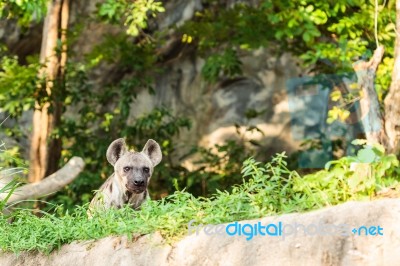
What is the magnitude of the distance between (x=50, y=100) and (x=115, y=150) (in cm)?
377

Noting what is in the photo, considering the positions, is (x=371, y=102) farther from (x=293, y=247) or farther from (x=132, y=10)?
(x=293, y=247)

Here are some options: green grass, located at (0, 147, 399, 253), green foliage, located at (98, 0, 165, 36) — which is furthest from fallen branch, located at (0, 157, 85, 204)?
green foliage, located at (98, 0, 165, 36)

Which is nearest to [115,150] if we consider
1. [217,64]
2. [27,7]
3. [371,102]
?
[27,7]

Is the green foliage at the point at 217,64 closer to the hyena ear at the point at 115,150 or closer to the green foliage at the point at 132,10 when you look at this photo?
the green foliage at the point at 132,10

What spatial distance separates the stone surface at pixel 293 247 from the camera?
423 centimetres

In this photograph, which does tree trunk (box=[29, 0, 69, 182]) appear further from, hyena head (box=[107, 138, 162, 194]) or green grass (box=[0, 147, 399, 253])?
green grass (box=[0, 147, 399, 253])

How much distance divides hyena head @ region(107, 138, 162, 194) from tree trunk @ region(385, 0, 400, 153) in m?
2.41

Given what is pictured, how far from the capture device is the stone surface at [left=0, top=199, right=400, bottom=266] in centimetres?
423

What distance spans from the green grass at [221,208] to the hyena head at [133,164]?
158 cm

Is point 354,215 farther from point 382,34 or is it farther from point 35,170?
point 35,170

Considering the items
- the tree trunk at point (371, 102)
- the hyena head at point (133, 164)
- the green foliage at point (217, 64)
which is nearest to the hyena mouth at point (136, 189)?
the hyena head at point (133, 164)

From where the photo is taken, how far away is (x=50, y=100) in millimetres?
11695

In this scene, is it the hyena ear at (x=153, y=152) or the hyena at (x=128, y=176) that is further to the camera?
the hyena ear at (x=153, y=152)

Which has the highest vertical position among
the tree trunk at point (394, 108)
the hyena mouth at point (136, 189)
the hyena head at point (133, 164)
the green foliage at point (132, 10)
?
the green foliage at point (132, 10)
